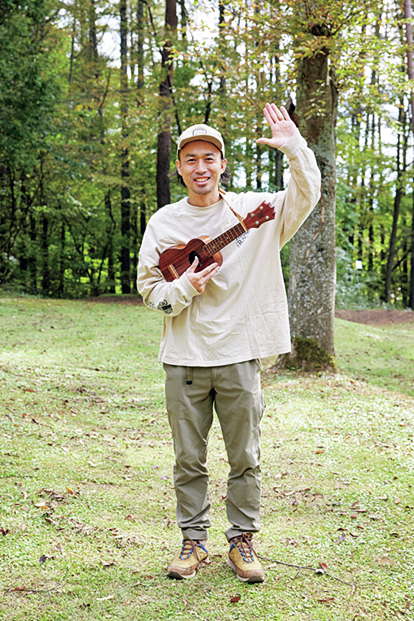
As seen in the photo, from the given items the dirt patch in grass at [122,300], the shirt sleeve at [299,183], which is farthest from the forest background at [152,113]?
the shirt sleeve at [299,183]

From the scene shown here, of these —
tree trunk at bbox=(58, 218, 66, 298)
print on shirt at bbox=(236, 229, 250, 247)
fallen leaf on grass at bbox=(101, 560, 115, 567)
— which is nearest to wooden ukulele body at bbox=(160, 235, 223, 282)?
print on shirt at bbox=(236, 229, 250, 247)

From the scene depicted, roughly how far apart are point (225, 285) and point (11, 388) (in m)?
4.32

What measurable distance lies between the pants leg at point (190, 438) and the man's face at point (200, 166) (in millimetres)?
933

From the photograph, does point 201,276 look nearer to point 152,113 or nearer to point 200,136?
point 200,136

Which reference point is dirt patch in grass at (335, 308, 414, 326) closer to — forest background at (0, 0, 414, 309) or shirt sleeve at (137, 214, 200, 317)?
forest background at (0, 0, 414, 309)

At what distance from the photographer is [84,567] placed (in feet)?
9.66

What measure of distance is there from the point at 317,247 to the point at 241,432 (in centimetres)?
530

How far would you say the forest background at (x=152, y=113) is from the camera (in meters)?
8.16

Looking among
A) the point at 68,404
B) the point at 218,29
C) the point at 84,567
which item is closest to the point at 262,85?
the point at 218,29

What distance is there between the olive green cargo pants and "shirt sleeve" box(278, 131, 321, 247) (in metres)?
0.79

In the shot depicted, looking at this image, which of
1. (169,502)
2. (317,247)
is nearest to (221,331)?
(169,502)

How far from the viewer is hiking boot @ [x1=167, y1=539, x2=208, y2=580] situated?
9.16ft

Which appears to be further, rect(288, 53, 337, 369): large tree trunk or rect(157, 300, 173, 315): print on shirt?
rect(288, 53, 337, 369): large tree trunk

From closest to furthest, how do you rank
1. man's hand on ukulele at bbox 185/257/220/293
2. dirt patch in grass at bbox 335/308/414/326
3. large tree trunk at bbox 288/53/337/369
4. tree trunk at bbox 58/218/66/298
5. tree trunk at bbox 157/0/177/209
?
man's hand on ukulele at bbox 185/257/220/293, large tree trunk at bbox 288/53/337/369, tree trunk at bbox 157/0/177/209, dirt patch in grass at bbox 335/308/414/326, tree trunk at bbox 58/218/66/298
